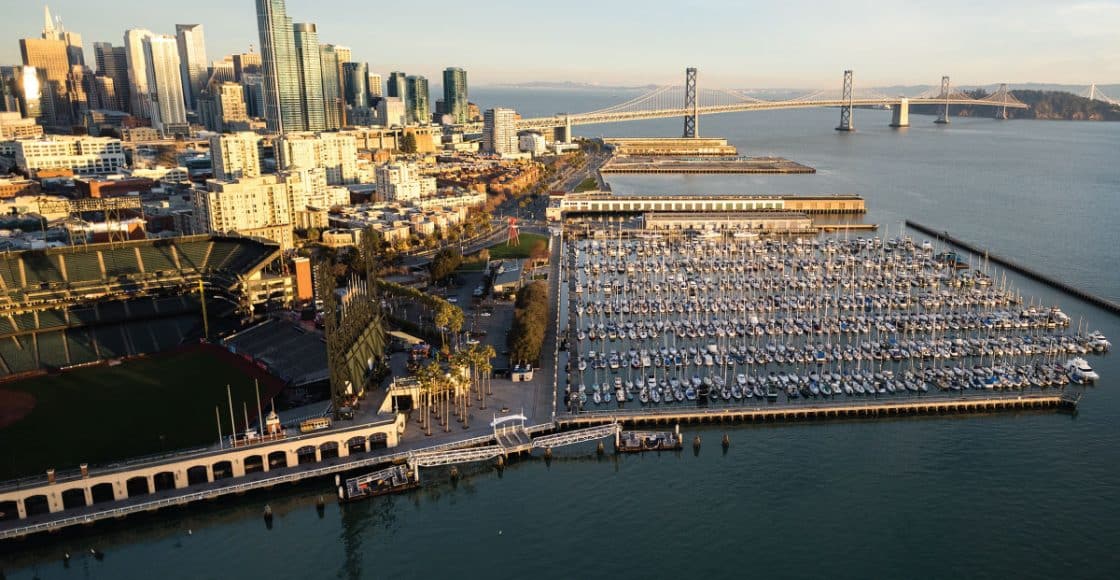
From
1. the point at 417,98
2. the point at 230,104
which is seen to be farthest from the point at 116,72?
the point at 417,98

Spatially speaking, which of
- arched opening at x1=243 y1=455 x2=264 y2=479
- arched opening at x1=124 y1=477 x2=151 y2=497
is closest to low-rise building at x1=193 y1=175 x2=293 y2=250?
arched opening at x1=243 y1=455 x2=264 y2=479

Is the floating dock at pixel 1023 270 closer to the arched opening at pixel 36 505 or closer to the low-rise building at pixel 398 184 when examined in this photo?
the low-rise building at pixel 398 184

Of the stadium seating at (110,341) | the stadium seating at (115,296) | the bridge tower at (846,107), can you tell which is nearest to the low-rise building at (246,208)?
the stadium seating at (115,296)

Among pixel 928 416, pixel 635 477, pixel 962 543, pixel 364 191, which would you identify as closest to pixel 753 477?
pixel 635 477

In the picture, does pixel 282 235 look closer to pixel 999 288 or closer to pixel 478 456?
pixel 478 456

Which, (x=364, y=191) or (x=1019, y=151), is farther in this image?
(x=1019, y=151)

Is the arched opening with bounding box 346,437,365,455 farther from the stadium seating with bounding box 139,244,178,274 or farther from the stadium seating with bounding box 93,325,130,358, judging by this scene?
the stadium seating with bounding box 139,244,178,274

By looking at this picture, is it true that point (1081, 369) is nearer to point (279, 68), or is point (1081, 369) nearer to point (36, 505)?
point (36, 505)
